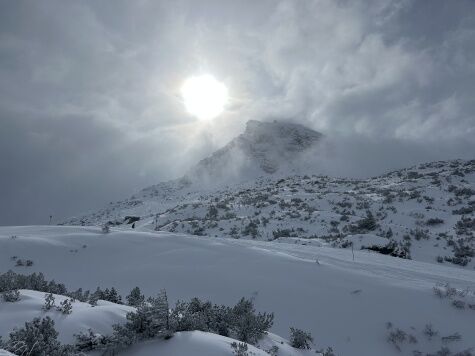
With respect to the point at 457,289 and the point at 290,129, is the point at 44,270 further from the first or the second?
the point at 290,129

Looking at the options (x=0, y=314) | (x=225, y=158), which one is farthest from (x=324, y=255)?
(x=225, y=158)

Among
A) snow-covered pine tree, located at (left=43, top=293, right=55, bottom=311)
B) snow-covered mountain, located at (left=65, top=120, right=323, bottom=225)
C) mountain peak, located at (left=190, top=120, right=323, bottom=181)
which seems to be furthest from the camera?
mountain peak, located at (left=190, top=120, right=323, bottom=181)

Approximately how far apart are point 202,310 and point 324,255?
5.70 m

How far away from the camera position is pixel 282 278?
9547 mm

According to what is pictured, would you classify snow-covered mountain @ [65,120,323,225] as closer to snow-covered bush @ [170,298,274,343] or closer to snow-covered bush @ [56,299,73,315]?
snow-covered bush @ [170,298,274,343]

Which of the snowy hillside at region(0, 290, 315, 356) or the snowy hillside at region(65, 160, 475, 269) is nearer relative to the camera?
the snowy hillside at region(0, 290, 315, 356)

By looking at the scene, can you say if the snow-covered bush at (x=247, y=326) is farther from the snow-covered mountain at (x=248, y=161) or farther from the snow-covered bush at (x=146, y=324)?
the snow-covered mountain at (x=248, y=161)

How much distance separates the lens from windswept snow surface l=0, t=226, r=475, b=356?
303 inches

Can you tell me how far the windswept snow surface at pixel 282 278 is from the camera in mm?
7703

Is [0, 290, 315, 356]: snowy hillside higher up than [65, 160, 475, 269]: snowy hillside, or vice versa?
[65, 160, 475, 269]: snowy hillside

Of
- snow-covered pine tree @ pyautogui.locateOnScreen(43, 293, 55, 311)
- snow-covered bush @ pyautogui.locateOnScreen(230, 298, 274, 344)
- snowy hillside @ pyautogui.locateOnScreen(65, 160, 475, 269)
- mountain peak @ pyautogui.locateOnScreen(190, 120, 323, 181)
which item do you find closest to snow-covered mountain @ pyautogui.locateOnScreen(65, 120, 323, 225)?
mountain peak @ pyautogui.locateOnScreen(190, 120, 323, 181)

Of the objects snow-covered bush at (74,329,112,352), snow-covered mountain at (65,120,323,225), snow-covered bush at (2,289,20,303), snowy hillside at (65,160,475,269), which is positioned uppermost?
snow-covered mountain at (65,120,323,225)

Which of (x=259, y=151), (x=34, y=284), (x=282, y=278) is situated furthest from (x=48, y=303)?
(x=259, y=151)

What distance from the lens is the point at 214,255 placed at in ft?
36.3
